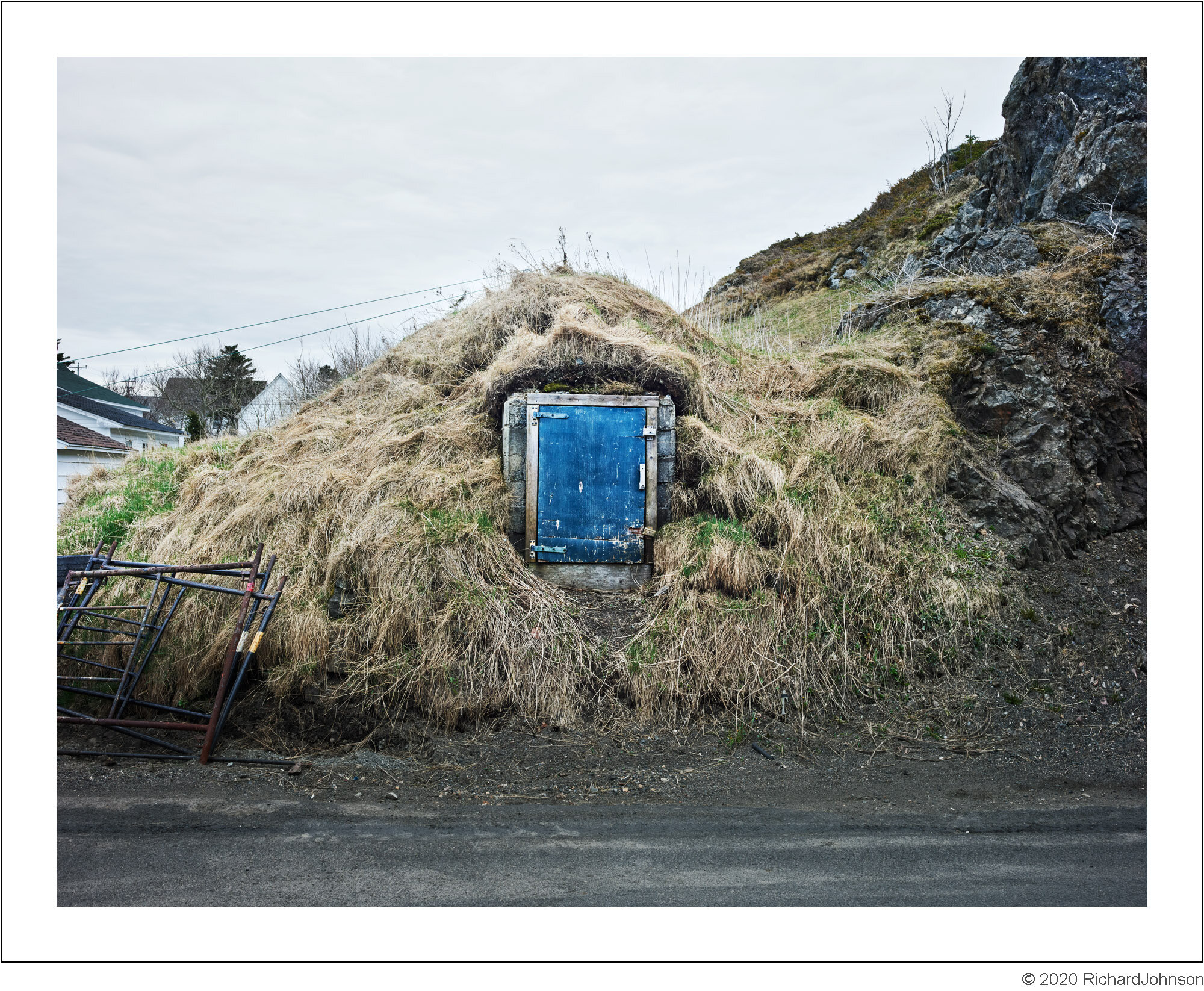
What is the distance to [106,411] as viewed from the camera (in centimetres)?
2108

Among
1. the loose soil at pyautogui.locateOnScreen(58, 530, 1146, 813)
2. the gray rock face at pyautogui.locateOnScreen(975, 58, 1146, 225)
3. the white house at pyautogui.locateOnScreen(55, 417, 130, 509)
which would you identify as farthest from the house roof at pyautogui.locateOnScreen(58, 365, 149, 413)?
the gray rock face at pyautogui.locateOnScreen(975, 58, 1146, 225)

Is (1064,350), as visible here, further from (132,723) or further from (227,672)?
(132,723)

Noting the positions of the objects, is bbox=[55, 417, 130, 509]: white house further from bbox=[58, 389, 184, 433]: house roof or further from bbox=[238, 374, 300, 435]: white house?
bbox=[238, 374, 300, 435]: white house

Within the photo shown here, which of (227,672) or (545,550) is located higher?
(545,550)

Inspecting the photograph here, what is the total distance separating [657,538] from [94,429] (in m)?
19.5

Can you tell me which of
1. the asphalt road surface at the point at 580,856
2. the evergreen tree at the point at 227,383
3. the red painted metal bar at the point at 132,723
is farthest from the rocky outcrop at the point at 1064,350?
the evergreen tree at the point at 227,383

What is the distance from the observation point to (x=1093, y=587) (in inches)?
265

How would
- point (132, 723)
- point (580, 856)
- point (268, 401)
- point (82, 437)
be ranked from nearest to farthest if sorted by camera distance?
1. point (580, 856)
2. point (132, 723)
3. point (82, 437)
4. point (268, 401)

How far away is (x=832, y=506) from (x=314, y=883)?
18.0 feet

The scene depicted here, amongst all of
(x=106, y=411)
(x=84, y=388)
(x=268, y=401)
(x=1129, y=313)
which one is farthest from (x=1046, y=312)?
(x=84, y=388)

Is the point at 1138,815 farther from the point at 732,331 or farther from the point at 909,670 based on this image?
the point at 732,331

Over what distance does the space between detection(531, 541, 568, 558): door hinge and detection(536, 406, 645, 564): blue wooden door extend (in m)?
0.01

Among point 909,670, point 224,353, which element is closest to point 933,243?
point 909,670

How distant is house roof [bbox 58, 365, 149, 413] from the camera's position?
22.1 m
